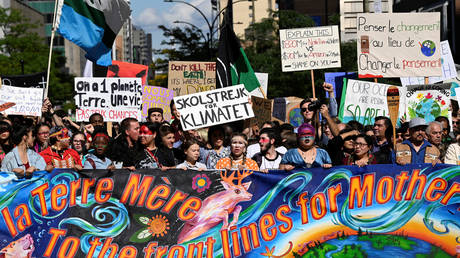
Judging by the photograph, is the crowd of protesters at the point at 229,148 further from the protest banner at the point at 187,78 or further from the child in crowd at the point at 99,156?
the protest banner at the point at 187,78

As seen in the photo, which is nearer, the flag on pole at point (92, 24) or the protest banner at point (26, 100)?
the flag on pole at point (92, 24)

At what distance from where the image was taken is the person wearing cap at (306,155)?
22.0 feet

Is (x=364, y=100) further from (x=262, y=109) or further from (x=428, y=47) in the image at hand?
(x=262, y=109)

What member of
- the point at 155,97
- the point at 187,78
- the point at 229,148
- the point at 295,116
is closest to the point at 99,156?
the point at 229,148

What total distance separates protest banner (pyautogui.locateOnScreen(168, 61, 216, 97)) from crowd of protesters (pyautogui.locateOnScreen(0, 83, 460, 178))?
4981mm

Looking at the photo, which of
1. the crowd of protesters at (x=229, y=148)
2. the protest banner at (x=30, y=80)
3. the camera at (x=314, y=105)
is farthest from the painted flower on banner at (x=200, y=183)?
the protest banner at (x=30, y=80)

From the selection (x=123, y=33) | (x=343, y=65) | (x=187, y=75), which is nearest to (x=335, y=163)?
(x=187, y=75)

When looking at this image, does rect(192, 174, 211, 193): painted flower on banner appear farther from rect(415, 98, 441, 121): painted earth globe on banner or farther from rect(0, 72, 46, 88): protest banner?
rect(0, 72, 46, 88): protest banner

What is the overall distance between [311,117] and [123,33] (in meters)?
141

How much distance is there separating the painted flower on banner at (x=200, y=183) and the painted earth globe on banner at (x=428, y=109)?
19.2 feet

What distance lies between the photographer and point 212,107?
318 inches

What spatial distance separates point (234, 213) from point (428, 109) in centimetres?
592

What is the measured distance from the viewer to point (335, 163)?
7371mm

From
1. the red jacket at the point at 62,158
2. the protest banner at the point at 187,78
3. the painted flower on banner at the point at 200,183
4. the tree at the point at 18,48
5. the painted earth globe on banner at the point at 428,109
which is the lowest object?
the painted flower on banner at the point at 200,183
